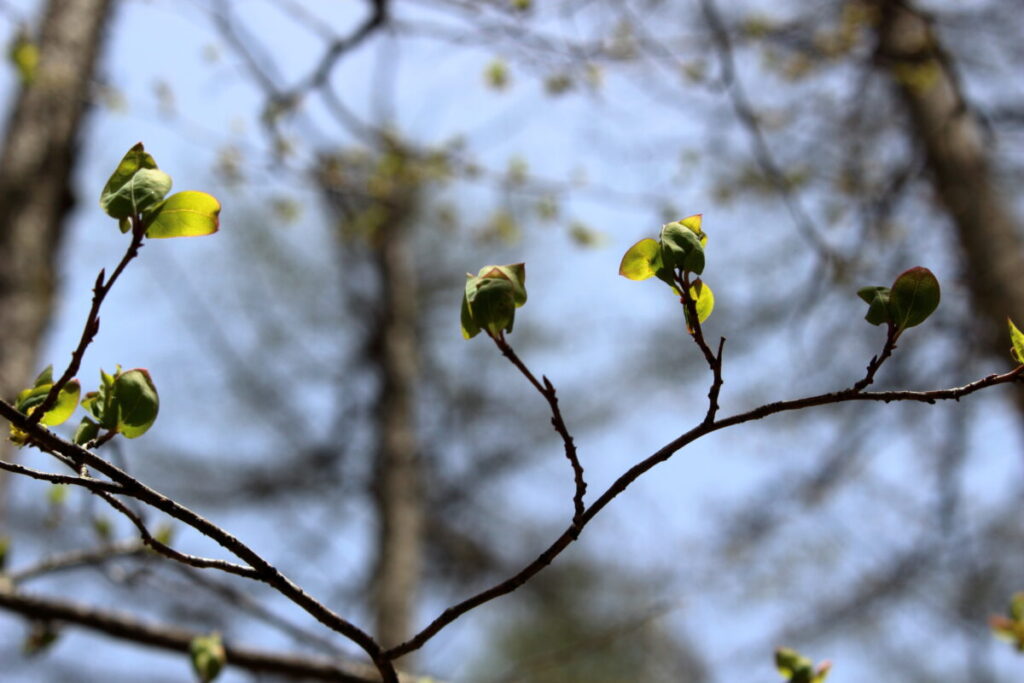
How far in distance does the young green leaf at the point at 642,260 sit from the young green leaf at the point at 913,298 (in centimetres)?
19

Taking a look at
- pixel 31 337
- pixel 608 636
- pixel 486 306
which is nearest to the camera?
pixel 486 306

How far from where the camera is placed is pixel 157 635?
52.6 inches

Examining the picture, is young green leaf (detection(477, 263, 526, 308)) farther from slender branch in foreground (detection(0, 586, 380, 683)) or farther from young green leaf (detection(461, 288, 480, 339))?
slender branch in foreground (detection(0, 586, 380, 683))

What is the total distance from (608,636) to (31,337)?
1569 millimetres

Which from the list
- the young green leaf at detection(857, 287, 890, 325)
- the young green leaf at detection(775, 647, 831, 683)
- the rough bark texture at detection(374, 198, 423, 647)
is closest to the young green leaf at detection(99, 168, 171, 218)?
the young green leaf at detection(857, 287, 890, 325)

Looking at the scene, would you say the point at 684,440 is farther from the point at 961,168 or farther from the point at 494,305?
the point at 961,168

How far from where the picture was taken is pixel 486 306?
56 cm

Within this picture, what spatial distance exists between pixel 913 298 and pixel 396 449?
3.09 metres

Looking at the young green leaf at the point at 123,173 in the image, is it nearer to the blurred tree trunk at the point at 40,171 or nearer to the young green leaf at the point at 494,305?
the young green leaf at the point at 494,305

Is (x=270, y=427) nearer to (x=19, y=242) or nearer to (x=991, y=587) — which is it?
A: (x=19, y=242)

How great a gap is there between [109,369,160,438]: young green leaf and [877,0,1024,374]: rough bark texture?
7.70ft

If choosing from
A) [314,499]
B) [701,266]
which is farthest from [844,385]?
[701,266]

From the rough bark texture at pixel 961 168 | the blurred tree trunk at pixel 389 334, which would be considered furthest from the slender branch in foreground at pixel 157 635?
the rough bark texture at pixel 961 168

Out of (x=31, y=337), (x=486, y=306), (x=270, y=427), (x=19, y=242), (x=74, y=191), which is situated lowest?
(x=486, y=306)
